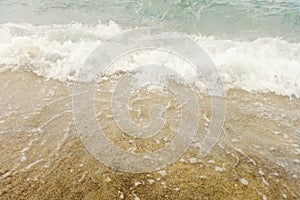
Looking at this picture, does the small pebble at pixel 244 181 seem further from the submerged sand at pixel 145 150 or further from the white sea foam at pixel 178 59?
the white sea foam at pixel 178 59

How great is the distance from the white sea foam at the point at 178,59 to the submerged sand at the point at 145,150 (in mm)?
829

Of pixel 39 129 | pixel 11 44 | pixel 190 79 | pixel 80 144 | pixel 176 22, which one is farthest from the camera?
pixel 176 22

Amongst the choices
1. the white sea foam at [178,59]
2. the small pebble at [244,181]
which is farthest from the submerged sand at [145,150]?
the white sea foam at [178,59]

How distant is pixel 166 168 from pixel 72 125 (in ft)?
5.45

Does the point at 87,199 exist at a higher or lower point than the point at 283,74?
lower

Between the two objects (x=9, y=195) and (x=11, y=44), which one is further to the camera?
(x=11, y=44)

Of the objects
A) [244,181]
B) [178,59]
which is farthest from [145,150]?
[178,59]

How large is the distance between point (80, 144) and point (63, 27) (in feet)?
20.1

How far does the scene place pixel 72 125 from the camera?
480cm

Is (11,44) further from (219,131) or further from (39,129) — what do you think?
(219,131)

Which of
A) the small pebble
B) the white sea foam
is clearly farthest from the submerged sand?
the white sea foam

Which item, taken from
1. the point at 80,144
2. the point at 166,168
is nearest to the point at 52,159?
the point at 80,144

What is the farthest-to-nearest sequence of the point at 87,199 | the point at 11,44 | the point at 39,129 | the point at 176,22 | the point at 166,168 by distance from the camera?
the point at 176,22, the point at 11,44, the point at 39,129, the point at 166,168, the point at 87,199

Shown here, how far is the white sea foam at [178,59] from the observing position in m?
6.48
